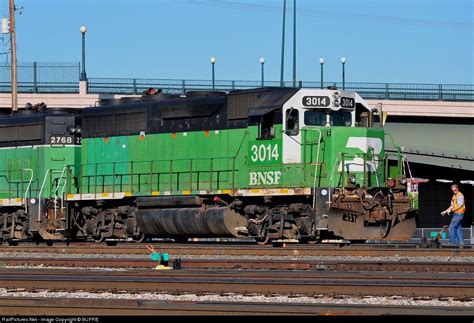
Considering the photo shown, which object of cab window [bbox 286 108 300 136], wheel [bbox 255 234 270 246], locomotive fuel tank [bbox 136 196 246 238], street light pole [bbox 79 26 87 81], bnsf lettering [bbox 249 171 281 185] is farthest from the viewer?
street light pole [bbox 79 26 87 81]

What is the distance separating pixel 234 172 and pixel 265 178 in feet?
3.27

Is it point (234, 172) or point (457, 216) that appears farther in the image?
point (457, 216)

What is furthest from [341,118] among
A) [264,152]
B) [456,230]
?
[456,230]

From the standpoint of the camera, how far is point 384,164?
72.1ft

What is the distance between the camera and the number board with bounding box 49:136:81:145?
26.9m

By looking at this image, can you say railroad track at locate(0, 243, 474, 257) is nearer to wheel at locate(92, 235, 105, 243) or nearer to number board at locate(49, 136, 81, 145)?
wheel at locate(92, 235, 105, 243)

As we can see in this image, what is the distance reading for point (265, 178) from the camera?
2203cm

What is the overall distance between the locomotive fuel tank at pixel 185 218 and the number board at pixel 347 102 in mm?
3516

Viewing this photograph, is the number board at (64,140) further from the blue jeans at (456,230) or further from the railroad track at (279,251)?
the blue jeans at (456,230)

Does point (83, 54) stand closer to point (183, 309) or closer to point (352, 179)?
point (352, 179)

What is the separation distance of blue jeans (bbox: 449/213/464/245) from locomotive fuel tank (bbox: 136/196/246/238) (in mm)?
4799

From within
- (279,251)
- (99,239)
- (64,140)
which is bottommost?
(99,239)

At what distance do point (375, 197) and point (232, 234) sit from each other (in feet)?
11.6

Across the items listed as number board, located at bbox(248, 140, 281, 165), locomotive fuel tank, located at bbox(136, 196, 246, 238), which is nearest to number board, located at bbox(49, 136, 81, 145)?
locomotive fuel tank, located at bbox(136, 196, 246, 238)
